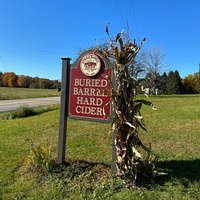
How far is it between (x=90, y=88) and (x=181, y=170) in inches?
79.8

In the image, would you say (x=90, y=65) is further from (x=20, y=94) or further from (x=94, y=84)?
(x=20, y=94)

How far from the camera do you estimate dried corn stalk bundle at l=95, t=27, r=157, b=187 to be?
113 inches

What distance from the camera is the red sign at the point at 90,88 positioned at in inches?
130

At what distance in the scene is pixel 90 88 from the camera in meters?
3.43

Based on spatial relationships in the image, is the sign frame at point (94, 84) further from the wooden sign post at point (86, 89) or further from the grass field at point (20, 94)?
the grass field at point (20, 94)

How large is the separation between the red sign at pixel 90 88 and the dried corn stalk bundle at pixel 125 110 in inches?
11.1

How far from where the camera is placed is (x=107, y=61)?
3223mm

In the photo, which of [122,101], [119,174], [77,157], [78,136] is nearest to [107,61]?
[122,101]

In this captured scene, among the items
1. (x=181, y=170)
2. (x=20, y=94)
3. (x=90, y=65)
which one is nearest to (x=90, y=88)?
(x=90, y=65)

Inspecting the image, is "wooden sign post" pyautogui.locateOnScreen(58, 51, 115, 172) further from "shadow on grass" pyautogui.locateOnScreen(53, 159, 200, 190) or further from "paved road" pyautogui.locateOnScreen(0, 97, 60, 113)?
"paved road" pyautogui.locateOnScreen(0, 97, 60, 113)

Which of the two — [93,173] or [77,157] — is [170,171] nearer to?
[93,173]

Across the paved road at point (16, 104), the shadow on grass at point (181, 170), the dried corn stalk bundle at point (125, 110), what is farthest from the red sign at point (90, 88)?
the paved road at point (16, 104)

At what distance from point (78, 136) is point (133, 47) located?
348 cm

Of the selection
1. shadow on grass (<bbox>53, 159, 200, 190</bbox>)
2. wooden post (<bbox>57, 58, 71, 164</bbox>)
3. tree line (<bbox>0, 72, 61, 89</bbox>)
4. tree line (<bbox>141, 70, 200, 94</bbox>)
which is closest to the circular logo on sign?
wooden post (<bbox>57, 58, 71, 164</bbox>)
